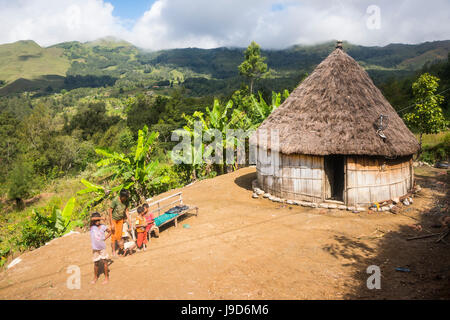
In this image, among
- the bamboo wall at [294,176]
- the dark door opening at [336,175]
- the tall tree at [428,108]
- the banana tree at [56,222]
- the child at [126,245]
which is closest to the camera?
the child at [126,245]

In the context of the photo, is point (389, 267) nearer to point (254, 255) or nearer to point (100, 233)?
point (254, 255)

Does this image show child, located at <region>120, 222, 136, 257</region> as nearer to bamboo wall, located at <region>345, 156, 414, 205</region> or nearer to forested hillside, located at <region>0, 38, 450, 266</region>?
forested hillside, located at <region>0, 38, 450, 266</region>

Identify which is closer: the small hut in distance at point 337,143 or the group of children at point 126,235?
the group of children at point 126,235

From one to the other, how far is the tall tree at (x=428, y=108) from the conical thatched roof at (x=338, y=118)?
3887 mm

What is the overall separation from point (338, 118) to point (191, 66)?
6953 inches

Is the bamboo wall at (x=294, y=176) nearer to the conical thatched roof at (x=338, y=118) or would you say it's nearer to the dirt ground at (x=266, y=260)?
the conical thatched roof at (x=338, y=118)

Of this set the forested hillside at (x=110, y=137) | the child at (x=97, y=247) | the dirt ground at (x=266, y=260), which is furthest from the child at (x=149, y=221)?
the forested hillside at (x=110, y=137)

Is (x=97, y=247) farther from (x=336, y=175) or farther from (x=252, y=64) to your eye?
(x=252, y=64)

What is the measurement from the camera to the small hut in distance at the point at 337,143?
8.59 meters

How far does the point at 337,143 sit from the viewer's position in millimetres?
8500

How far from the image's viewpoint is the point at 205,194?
37.6 ft

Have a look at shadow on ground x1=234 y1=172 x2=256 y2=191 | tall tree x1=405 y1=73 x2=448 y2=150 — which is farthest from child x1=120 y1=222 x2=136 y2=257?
tall tree x1=405 y1=73 x2=448 y2=150

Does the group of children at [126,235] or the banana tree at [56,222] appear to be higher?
the group of children at [126,235]
